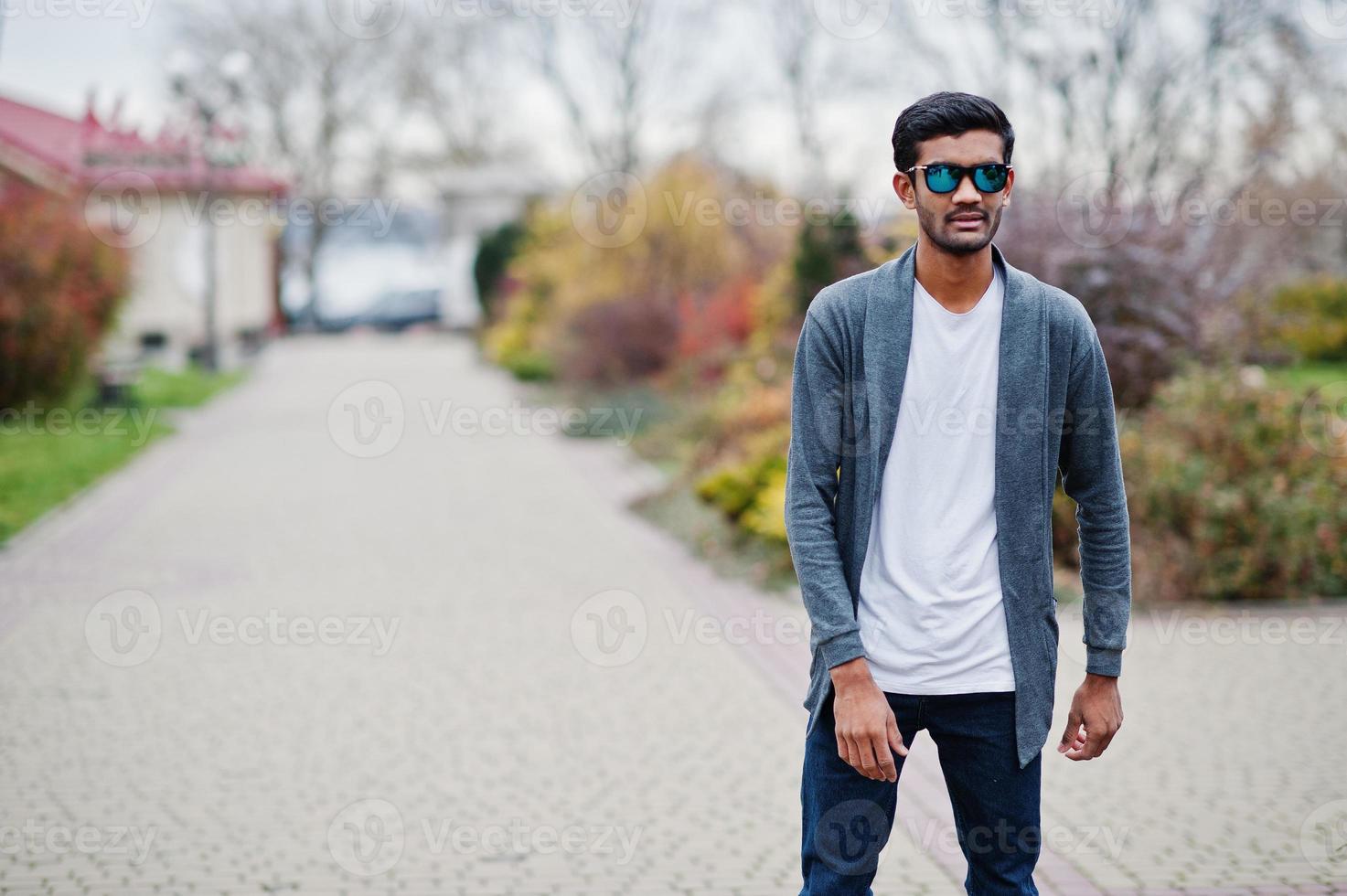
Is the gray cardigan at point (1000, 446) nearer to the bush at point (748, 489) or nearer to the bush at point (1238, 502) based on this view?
the bush at point (1238, 502)

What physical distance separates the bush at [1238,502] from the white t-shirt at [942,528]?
5617 mm

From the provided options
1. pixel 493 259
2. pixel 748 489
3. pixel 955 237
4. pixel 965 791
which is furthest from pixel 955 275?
pixel 493 259

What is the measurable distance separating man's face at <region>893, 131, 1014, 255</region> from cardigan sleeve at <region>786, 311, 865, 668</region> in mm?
282

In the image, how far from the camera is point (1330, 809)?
465 centimetres

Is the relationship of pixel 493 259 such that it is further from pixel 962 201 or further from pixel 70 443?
pixel 962 201

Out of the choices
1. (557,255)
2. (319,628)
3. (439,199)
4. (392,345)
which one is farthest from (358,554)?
(439,199)

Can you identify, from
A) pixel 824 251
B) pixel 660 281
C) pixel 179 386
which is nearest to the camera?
pixel 824 251

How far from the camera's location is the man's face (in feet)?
8.11

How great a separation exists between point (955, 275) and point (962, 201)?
14 centimetres

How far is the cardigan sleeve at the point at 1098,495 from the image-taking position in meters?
2.59

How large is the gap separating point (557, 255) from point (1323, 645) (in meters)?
18.9

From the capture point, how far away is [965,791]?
2588 millimetres

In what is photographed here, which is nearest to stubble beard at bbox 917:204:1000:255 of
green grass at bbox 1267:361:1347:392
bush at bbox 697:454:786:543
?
bush at bbox 697:454:786:543

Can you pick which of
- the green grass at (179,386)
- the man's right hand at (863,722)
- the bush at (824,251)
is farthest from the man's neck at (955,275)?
the green grass at (179,386)
